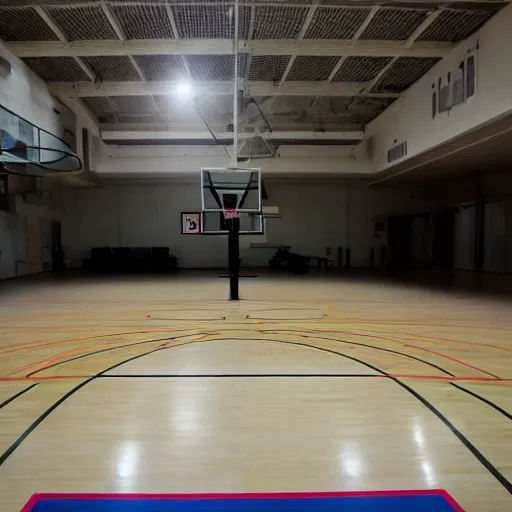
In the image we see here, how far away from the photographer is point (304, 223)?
553 inches

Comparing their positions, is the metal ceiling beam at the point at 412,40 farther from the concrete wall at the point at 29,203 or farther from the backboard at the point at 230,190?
the concrete wall at the point at 29,203

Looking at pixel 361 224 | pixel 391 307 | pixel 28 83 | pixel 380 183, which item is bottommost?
pixel 391 307

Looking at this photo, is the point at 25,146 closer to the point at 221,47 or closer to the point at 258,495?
the point at 221,47

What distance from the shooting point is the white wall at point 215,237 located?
13.8 meters

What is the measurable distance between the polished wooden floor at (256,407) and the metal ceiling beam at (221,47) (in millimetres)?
4803

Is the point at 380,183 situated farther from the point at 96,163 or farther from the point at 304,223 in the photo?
the point at 96,163

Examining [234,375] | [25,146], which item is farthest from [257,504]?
[25,146]

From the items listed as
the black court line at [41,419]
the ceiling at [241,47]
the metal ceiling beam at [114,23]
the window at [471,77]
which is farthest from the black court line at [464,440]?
the metal ceiling beam at [114,23]

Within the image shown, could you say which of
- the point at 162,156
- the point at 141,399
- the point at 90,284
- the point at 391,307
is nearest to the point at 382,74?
the point at 391,307

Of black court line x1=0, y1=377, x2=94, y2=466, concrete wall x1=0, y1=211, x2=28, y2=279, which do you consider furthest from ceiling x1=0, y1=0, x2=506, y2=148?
black court line x1=0, y1=377, x2=94, y2=466

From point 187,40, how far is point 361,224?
894cm

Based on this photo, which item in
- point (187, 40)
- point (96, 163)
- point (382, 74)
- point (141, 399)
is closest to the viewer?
point (141, 399)

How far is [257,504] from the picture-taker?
1.32 meters

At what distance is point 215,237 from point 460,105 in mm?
8614
